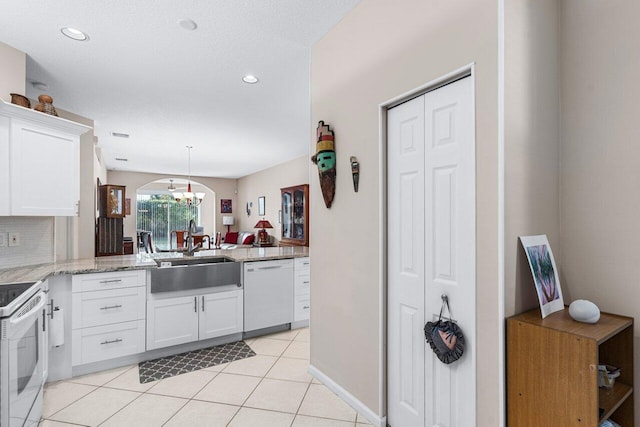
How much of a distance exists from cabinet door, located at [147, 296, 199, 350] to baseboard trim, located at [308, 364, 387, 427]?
1261mm

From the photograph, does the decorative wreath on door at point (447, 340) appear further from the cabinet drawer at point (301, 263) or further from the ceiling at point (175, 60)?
the cabinet drawer at point (301, 263)

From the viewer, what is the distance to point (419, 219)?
1781mm

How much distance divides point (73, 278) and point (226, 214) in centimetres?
757

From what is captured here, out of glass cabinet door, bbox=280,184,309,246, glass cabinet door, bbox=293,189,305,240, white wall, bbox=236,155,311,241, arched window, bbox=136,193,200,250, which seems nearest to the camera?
glass cabinet door, bbox=280,184,309,246

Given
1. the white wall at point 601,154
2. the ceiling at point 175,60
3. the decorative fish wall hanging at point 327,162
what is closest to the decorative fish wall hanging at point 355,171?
the decorative fish wall hanging at point 327,162

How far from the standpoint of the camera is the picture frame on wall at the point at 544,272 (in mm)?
1396

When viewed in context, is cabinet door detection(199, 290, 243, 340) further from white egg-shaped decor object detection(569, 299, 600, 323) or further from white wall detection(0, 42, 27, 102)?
white egg-shaped decor object detection(569, 299, 600, 323)

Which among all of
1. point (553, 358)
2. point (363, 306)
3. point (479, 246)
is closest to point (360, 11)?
point (479, 246)

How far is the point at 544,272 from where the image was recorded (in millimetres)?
1455

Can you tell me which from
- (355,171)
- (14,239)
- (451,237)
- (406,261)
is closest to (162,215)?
(14,239)

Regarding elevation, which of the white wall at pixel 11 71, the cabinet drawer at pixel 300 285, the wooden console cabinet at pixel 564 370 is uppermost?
the white wall at pixel 11 71

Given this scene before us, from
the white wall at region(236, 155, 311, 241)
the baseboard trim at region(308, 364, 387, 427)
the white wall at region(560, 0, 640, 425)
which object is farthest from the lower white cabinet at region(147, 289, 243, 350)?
the white wall at region(236, 155, 311, 241)

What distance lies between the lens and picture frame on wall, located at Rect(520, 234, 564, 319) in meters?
1.40

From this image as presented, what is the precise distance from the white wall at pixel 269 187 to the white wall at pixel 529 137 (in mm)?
4950
